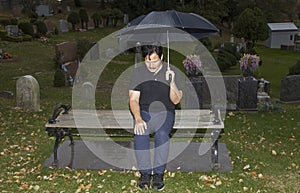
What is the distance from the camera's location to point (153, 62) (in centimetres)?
539

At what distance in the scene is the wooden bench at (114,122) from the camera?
6.18 metres

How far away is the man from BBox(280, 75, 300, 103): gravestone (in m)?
7.62

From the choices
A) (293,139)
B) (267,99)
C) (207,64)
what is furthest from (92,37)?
(293,139)

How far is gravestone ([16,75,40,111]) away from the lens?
407 inches

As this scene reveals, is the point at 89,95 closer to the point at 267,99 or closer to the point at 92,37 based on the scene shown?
the point at 267,99

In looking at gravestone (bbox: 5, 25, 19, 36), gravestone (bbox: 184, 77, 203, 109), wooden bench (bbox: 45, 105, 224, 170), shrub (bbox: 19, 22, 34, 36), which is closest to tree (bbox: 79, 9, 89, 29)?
shrub (bbox: 19, 22, 34, 36)

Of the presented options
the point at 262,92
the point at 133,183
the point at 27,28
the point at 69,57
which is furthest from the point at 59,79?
the point at 27,28

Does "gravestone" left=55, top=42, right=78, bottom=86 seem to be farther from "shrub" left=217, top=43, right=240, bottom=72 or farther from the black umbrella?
the black umbrella

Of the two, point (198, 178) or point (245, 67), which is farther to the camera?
point (245, 67)

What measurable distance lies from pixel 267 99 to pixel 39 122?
6446 mm

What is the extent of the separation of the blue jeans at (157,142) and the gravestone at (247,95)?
5603mm

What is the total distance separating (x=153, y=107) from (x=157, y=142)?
1.54ft

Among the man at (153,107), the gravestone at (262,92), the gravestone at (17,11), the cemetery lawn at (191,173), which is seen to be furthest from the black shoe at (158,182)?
the gravestone at (17,11)

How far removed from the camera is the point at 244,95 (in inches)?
421
